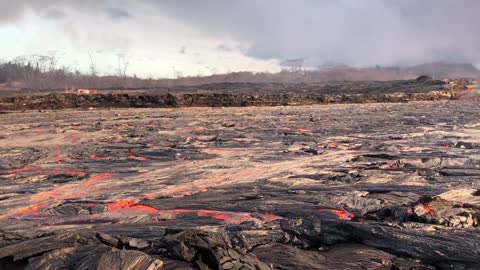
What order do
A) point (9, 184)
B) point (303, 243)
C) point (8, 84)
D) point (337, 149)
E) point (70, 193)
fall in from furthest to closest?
point (8, 84)
point (337, 149)
point (9, 184)
point (70, 193)
point (303, 243)

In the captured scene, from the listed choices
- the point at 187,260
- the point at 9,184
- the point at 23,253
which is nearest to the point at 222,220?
the point at 187,260

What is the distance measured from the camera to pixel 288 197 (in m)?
9.22

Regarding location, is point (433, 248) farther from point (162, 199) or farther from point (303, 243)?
point (162, 199)

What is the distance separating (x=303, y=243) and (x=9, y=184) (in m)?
8.08

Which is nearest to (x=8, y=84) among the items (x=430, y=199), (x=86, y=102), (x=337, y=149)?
(x=86, y=102)

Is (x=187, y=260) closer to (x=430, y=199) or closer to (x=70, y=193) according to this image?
(x=430, y=199)

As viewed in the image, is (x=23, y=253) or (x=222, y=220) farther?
(x=222, y=220)

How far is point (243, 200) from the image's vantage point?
9156 mm

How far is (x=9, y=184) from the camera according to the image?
11.4m

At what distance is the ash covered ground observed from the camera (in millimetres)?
5449

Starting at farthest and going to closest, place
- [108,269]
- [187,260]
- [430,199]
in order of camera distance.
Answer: [430,199] → [187,260] → [108,269]

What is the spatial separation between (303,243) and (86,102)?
1658 inches

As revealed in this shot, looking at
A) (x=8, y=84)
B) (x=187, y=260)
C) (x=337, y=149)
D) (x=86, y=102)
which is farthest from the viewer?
(x=8, y=84)

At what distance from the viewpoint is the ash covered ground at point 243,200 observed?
5.45 metres
